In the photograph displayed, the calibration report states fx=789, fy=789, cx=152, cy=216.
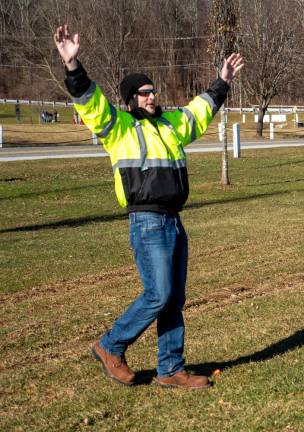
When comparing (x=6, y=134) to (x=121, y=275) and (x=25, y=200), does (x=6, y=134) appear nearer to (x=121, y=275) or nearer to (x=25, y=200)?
(x=25, y=200)

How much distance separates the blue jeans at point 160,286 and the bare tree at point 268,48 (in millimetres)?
41070

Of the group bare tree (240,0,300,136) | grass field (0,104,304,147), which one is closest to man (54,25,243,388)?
grass field (0,104,304,147)

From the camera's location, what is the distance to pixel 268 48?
4544cm

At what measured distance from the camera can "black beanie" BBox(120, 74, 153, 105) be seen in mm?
5094

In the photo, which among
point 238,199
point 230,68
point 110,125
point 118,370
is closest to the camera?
point 110,125

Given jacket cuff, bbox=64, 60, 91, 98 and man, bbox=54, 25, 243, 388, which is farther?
man, bbox=54, 25, 243, 388

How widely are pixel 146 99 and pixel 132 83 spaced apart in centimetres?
14

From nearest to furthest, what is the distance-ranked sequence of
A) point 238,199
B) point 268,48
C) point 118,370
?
point 118,370, point 238,199, point 268,48

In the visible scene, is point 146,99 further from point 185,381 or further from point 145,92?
point 185,381

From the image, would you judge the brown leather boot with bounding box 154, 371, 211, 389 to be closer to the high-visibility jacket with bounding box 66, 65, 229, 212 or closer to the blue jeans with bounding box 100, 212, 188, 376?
the blue jeans with bounding box 100, 212, 188, 376

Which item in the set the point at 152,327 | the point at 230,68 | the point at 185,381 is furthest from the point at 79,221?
the point at 185,381

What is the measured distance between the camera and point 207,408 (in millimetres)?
4898

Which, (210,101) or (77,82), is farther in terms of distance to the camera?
(210,101)

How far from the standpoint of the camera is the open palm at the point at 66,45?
4711 mm
